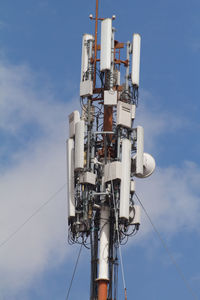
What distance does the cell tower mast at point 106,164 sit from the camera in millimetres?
83812

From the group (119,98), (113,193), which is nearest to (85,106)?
(119,98)

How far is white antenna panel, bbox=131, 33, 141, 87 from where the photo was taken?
87.6 meters

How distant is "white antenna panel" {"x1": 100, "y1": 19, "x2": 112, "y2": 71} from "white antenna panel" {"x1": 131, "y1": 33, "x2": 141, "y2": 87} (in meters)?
2.34

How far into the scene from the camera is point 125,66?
294 ft

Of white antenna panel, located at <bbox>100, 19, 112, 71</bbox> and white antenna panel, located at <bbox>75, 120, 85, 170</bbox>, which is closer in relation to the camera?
white antenna panel, located at <bbox>75, 120, 85, 170</bbox>

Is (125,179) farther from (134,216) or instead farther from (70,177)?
(70,177)

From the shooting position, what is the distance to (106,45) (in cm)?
8650

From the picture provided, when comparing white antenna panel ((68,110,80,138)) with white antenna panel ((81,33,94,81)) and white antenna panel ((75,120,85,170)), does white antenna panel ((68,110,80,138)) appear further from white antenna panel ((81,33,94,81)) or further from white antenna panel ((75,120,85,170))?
white antenna panel ((81,33,94,81))

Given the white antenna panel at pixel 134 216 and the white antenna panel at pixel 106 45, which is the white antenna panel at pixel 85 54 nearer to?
the white antenna panel at pixel 106 45

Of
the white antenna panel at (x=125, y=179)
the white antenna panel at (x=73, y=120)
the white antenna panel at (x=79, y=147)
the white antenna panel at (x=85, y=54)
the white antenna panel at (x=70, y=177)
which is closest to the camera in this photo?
the white antenna panel at (x=125, y=179)

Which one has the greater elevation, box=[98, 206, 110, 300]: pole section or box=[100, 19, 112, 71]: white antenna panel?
box=[100, 19, 112, 71]: white antenna panel

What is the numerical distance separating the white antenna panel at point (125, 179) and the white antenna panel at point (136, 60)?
5.64 meters

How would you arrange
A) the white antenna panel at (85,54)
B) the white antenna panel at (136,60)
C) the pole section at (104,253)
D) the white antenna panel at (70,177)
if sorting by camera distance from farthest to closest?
1. the white antenna panel at (85,54)
2. the white antenna panel at (136,60)
3. the white antenna panel at (70,177)
4. the pole section at (104,253)

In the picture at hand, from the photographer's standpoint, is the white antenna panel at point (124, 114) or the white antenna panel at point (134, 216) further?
the white antenna panel at point (124, 114)
